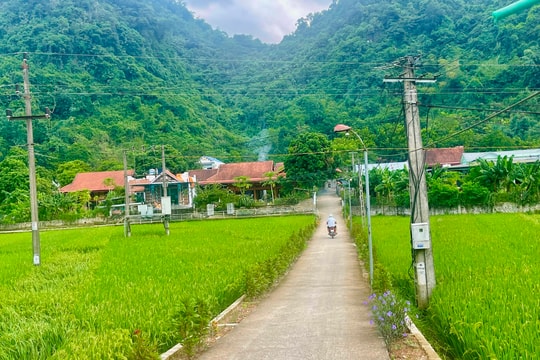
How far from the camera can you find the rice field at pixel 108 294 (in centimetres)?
651

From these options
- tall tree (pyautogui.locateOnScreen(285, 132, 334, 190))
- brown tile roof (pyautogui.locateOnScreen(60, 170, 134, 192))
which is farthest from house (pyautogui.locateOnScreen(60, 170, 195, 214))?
tall tree (pyautogui.locateOnScreen(285, 132, 334, 190))

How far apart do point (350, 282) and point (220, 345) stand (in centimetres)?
682

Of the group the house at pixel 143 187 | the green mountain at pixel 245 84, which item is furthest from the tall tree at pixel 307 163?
the house at pixel 143 187

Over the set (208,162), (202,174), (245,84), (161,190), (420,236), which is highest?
(245,84)

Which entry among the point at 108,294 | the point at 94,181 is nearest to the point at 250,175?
the point at 94,181

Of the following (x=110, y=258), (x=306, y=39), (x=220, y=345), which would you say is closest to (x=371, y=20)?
(x=306, y=39)

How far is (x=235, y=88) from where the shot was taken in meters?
86.7

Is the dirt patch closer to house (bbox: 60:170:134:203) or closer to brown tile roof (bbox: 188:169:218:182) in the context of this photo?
house (bbox: 60:170:134:203)

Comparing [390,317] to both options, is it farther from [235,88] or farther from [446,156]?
[235,88]

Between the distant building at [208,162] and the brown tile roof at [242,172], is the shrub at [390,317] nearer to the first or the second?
the brown tile roof at [242,172]

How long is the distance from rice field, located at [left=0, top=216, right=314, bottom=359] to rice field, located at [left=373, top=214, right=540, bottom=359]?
378cm

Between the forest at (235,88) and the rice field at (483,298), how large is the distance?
76.1 ft

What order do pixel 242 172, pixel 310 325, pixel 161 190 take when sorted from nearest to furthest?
1. pixel 310 325
2. pixel 161 190
3. pixel 242 172

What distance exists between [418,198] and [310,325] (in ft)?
11.2
